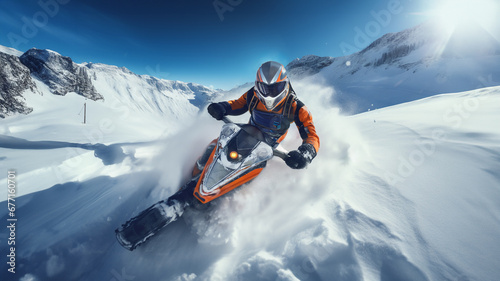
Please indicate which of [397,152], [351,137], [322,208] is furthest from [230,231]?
[351,137]

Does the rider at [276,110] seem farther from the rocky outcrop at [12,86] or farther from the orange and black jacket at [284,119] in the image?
the rocky outcrop at [12,86]

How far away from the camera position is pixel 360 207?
2152 mm

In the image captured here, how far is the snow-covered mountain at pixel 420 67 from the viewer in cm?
3089

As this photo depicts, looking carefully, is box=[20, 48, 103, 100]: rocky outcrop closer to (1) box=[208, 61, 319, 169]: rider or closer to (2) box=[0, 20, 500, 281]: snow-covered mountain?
(2) box=[0, 20, 500, 281]: snow-covered mountain

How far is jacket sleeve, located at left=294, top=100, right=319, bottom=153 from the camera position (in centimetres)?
330

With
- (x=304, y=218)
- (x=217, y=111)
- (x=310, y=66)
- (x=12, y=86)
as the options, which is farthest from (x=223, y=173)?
(x=310, y=66)

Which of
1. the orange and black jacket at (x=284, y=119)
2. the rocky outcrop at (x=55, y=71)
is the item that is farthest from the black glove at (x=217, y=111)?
the rocky outcrop at (x=55, y=71)

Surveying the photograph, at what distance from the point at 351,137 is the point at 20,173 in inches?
251

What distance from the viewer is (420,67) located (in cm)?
4275

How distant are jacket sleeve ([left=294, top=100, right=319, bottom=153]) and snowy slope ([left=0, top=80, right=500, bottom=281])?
1.75 ft

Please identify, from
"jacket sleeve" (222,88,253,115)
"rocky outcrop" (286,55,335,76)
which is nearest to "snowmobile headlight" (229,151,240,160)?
"jacket sleeve" (222,88,253,115)

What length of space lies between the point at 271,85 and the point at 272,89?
0.07 meters

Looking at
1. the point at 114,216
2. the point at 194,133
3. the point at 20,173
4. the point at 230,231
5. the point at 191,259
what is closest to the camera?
the point at 191,259

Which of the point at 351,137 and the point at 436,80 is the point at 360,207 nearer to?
the point at 351,137
